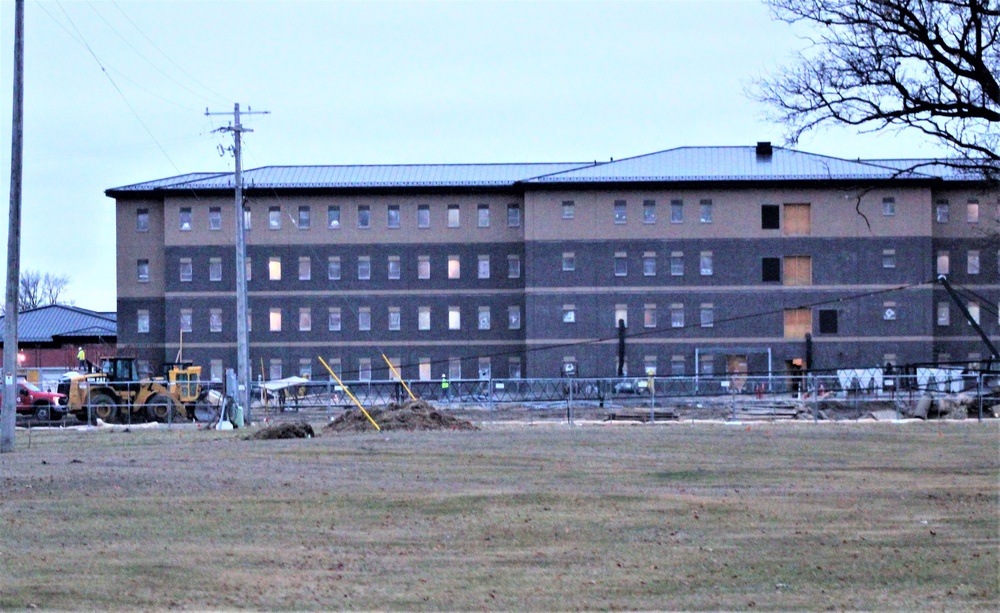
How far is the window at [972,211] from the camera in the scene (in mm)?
82438

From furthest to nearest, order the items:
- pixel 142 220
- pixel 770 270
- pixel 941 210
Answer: pixel 142 220 < pixel 941 210 < pixel 770 270

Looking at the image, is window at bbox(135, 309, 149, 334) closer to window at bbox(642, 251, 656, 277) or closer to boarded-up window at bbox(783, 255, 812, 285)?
window at bbox(642, 251, 656, 277)

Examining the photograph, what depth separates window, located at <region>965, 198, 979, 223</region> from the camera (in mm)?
82438

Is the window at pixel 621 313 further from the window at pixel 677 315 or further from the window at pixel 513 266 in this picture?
the window at pixel 513 266

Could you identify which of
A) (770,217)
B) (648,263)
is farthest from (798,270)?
(648,263)

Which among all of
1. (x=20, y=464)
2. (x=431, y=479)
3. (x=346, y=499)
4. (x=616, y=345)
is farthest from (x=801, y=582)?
Result: (x=616, y=345)

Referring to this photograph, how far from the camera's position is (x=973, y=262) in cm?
8294

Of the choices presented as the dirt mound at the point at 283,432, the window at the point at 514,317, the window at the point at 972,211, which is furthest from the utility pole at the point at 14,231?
the window at the point at 972,211

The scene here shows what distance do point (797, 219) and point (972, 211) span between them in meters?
12.5

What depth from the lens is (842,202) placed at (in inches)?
3145

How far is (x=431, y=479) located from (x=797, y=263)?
63.3 m

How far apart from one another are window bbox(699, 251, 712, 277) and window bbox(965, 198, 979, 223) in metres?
17.6

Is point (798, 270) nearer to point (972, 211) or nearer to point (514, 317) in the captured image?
point (972, 211)

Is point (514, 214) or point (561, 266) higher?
point (514, 214)
